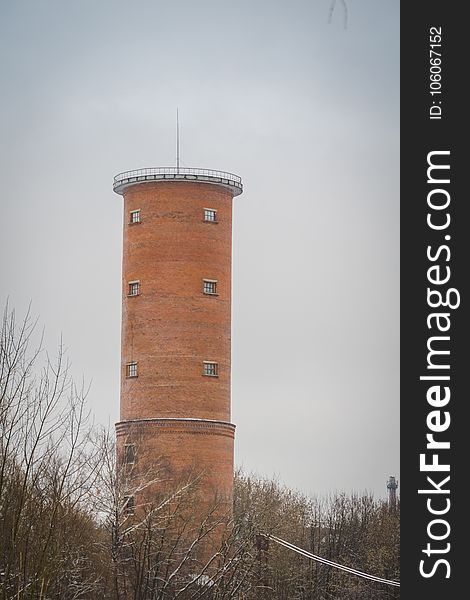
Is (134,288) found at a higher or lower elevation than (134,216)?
lower

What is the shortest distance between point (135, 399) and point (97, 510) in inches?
281

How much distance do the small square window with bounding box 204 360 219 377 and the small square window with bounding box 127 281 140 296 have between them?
294cm

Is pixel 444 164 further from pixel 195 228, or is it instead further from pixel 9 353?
pixel 195 228

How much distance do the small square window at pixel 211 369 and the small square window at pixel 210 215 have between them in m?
4.28

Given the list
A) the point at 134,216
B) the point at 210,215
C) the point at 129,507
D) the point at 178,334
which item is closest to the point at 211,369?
the point at 178,334

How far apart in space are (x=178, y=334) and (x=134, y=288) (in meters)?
2.08

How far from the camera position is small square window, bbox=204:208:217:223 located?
41.3 meters

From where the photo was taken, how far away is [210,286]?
4100cm

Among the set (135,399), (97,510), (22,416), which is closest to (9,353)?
(22,416)

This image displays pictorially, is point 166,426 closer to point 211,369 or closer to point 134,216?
point 211,369

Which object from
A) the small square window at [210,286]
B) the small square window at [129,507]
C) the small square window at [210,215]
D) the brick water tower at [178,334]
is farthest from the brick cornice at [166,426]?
the small square window at [210,215]

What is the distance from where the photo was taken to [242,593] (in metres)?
29.4

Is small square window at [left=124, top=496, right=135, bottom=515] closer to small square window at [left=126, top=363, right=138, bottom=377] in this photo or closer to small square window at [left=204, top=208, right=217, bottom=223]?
small square window at [left=126, top=363, right=138, bottom=377]

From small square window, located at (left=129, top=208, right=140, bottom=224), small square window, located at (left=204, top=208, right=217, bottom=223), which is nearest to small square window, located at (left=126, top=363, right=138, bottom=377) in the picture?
small square window, located at (left=129, top=208, right=140, bottom=224)
